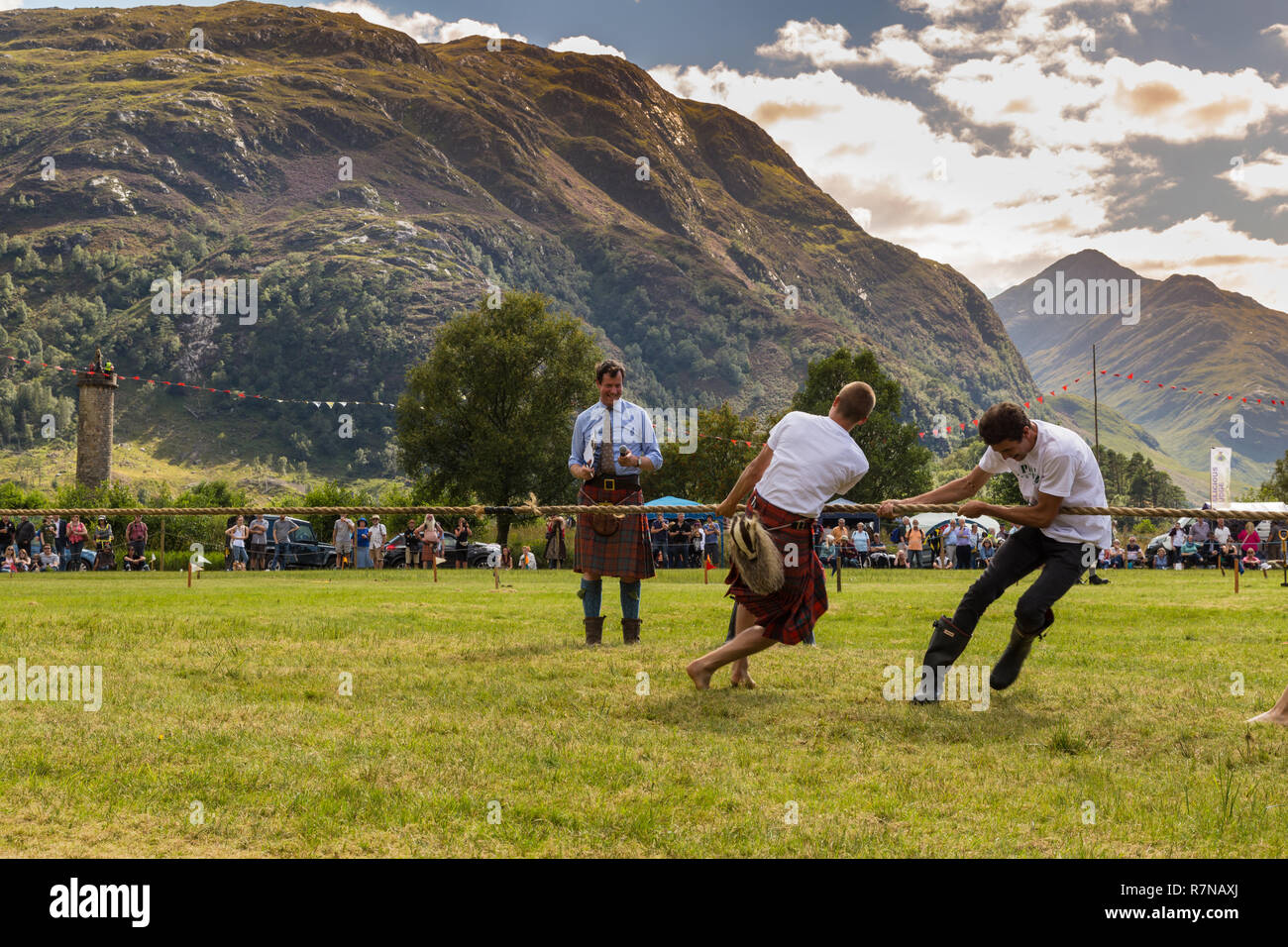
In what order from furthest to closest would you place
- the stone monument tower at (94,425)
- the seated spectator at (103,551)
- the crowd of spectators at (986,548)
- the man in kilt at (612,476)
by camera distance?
1. the stone monument tower at (94,425)
2. the crowd of spectators at (986,548)
3. the seated spectator at (103,551)
4. the man in kilt at (612,476)

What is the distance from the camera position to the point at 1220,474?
153ft

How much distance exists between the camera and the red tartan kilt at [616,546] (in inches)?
304

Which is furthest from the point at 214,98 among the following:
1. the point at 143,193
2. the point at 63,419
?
the point at 63,419

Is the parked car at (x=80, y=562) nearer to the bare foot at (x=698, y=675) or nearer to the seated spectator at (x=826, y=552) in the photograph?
the seated spectator at (x=826, y=552)

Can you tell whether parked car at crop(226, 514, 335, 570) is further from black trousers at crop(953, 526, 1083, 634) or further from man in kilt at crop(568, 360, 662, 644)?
black trousers at crop(953, 526, 1083, 634)

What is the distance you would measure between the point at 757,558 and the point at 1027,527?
1771 millimetres

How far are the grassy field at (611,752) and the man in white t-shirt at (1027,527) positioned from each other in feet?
1.29

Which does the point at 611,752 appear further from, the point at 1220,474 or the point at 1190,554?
the point at 1220,474

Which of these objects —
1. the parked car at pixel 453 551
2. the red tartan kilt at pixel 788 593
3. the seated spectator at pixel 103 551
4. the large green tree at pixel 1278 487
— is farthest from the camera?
the large green tree at pixel 1278 487

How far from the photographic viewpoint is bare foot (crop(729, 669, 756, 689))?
20.8 ft

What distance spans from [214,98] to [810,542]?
222m

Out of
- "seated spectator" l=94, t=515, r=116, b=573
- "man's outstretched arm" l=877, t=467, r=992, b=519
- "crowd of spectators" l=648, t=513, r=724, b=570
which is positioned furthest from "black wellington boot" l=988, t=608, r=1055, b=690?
"seated spectator" l=94, t=515, r=116, b=573

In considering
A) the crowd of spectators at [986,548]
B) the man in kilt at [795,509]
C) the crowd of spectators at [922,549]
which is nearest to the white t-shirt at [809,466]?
the man in kilt at [795,509]
